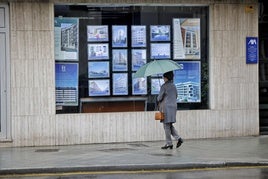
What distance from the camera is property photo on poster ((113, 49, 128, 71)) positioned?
1440 cm

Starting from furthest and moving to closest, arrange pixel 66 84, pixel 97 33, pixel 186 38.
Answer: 1. pixel 186 38
2. pixel 97 33
3. pixel 66 84

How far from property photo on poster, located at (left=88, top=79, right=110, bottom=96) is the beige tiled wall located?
1.91 ft

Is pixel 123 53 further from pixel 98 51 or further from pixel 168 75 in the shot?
pixel 168 75

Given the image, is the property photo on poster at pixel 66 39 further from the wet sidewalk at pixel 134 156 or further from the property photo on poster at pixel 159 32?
the wet sidewalk at pixel 134 156

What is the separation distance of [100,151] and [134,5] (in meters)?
3.96

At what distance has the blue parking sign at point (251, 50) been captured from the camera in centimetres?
1489

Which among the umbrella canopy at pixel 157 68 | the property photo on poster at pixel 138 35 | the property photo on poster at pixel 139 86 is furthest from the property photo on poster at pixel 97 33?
the umbrella canopy at pixel 157 68

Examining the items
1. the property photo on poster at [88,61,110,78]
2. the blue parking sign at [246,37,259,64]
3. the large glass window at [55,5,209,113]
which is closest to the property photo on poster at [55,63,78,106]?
the large glass window at [55,5,209,113]

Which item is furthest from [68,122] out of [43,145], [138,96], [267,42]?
[267,42]

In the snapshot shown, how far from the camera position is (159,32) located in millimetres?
14594

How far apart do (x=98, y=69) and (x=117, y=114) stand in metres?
1.22

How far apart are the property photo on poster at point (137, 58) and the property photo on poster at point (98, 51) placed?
0.67 metres

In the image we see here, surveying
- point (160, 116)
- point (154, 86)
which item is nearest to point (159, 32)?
point (154, 86)

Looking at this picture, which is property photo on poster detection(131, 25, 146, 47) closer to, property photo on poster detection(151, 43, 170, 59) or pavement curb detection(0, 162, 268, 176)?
property photo on poster detection(151, 43, 170, 59)
